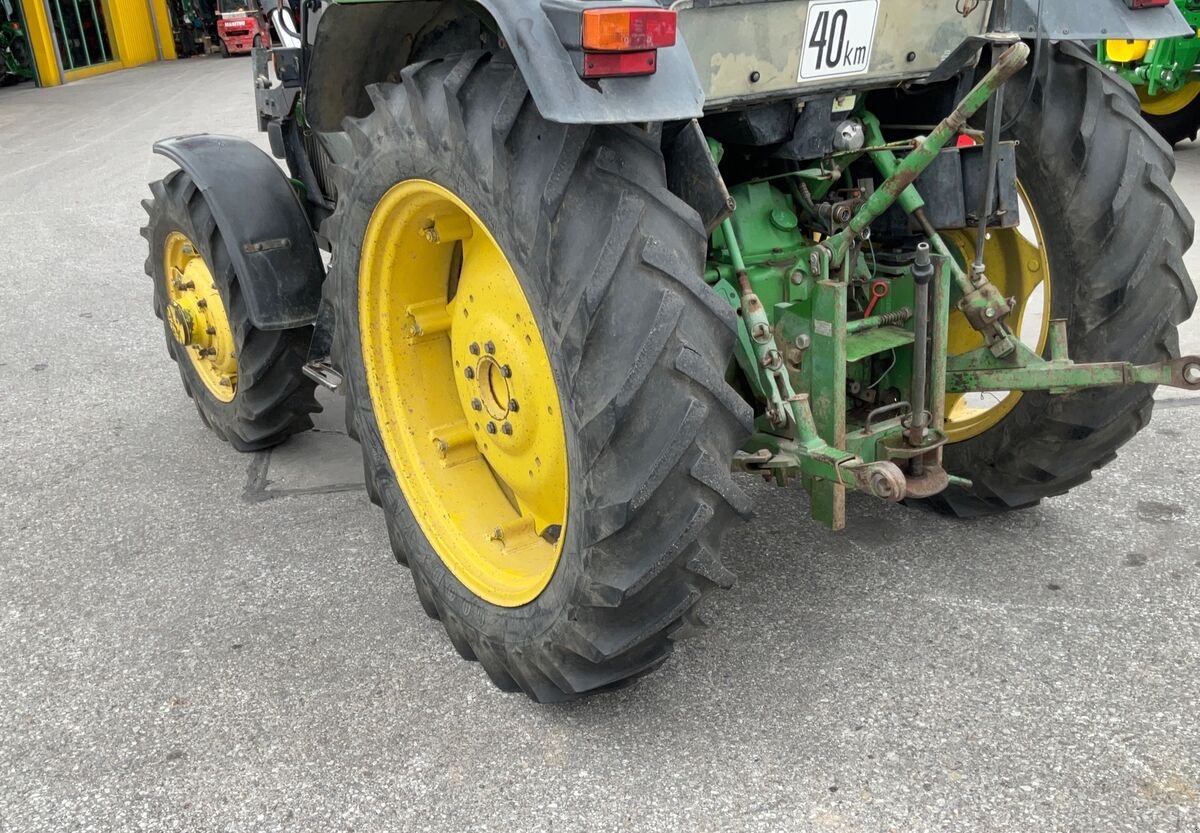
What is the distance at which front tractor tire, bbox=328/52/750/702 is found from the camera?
2119 millimetres

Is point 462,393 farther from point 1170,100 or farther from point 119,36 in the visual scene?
point 119,36

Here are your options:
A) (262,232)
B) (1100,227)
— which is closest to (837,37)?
(1100,227)

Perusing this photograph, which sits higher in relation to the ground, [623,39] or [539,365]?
[623,39]

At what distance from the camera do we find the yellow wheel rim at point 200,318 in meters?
4.20

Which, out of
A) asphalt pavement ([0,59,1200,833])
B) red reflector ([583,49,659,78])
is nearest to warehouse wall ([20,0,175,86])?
asphalt pavement ([0,59,1200,833])

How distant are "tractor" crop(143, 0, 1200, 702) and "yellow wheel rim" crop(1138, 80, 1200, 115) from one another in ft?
21.9

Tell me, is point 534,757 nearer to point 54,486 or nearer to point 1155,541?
point 1155,541

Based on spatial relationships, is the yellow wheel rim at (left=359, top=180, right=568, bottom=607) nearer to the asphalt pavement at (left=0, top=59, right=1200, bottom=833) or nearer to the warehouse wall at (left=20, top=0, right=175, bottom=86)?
the asphalt pavement at (left=0, top=59, right=1200, bottom=833)

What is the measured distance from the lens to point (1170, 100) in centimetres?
888

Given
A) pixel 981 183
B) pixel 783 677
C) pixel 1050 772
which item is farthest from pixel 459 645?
pixel 981 183

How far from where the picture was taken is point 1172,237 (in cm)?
292

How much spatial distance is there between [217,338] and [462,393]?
5.62ft

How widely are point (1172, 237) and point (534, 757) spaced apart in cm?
215

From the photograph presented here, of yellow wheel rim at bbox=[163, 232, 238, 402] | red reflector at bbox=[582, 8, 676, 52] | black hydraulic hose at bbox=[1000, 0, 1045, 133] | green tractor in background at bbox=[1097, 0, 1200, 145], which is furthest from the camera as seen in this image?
green tractor in background at bbox=[1097, 0, 1200, 145]
